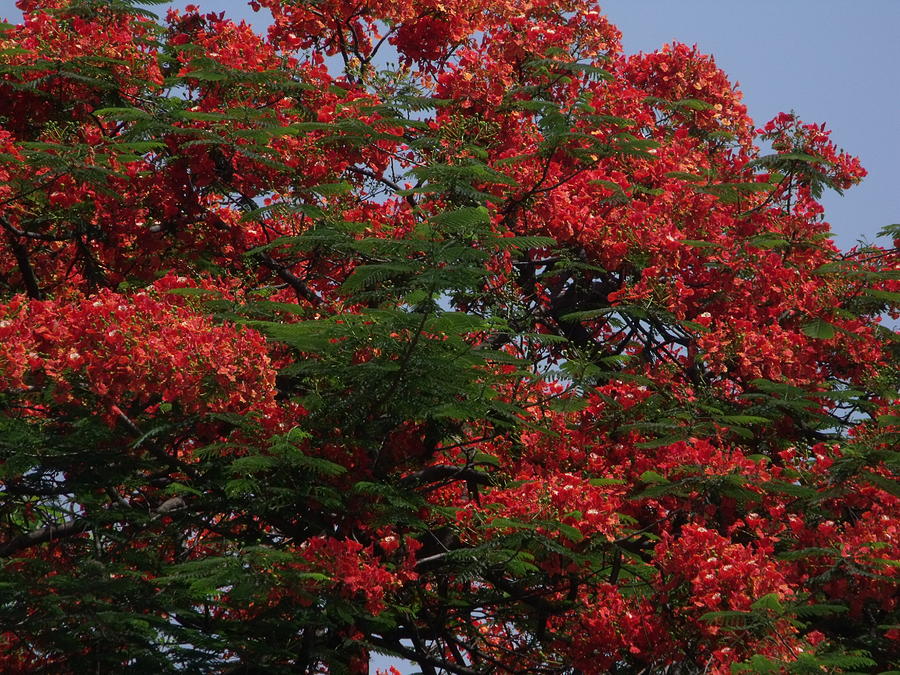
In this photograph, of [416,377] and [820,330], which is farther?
[820,330]

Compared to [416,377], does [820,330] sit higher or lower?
higher

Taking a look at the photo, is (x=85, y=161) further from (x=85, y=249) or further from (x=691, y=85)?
(x=691, y=85)

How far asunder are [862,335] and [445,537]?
13.6ft

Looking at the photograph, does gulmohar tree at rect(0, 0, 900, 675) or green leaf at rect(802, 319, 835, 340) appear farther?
green leaf at rect(802, 319, 835, 340)

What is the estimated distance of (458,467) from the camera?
7.70 m

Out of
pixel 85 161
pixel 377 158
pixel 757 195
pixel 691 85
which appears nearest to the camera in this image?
pixel 85 161

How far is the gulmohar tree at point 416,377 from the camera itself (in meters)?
6.39

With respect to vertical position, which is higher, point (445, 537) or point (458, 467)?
point (458, 467)

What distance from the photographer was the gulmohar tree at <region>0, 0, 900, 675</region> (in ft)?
21.0

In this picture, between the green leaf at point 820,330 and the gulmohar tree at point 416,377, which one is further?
the green leaf at point 820,330

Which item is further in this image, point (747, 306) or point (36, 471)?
point (747, 306)

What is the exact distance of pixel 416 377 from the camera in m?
6.41

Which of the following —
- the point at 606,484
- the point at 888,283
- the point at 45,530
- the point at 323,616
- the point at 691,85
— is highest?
the point at 691,85

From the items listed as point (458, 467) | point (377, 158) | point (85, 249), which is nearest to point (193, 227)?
point (85, 249)
